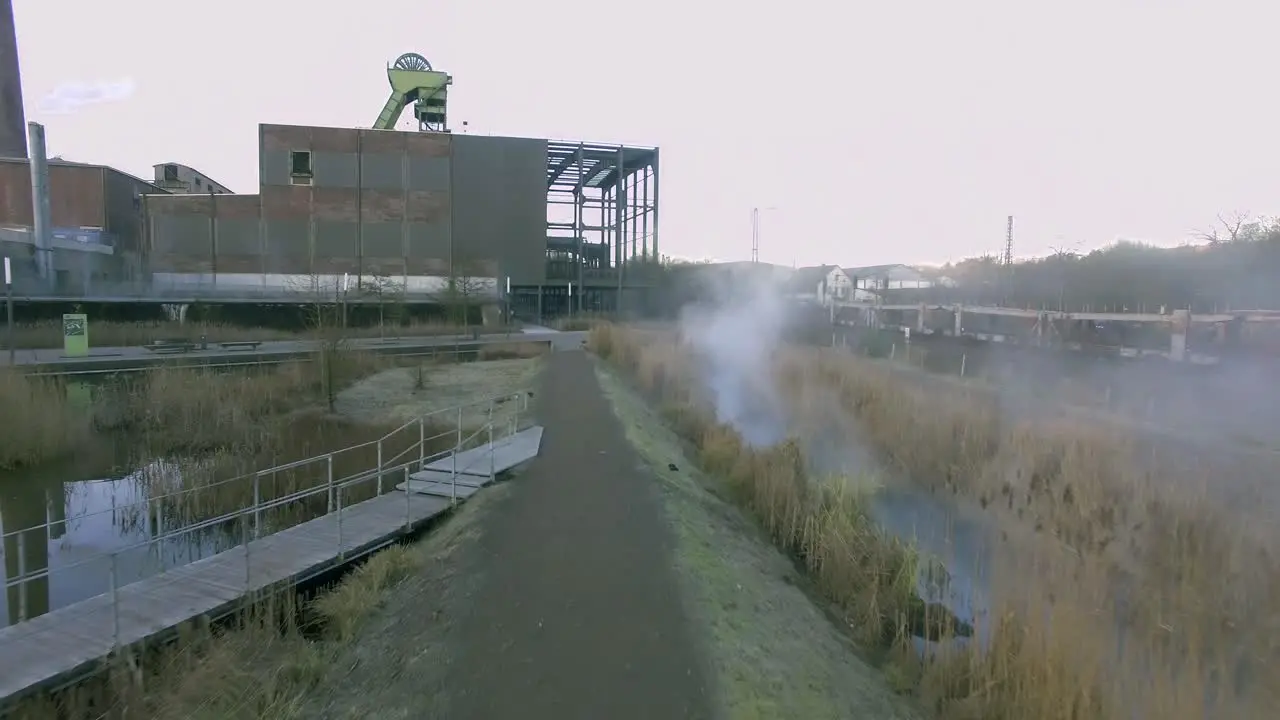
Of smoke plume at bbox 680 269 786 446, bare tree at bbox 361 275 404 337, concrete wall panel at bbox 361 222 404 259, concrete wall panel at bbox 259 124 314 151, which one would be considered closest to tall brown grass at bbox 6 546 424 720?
smoke plume at bbox 680 269 786 446

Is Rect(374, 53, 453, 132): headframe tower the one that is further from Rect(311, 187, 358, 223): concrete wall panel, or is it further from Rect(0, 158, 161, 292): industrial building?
Rect(0, 158, 161, 292): industrial building

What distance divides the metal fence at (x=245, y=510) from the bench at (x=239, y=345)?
1273 centimetres

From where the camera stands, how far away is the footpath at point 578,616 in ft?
16.0

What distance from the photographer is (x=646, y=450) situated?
Answer: 1225 cm

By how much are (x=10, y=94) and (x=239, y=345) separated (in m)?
27.6

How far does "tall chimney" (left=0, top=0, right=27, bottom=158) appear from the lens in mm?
40750

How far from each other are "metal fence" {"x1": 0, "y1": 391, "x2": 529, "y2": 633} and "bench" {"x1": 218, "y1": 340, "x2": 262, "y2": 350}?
1273cm

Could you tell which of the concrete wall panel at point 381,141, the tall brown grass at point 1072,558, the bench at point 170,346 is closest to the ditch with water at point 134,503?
the tall brown grass at point 1072,558

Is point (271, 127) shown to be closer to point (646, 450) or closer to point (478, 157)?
point (478, 157)

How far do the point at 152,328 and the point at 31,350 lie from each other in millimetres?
6731

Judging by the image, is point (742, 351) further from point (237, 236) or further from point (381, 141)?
point (237, 236)

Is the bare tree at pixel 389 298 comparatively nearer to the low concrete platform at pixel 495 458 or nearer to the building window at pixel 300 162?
the building window at pixel 300 162

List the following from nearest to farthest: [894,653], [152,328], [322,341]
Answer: [894,653]
[322,341]
[152,328]

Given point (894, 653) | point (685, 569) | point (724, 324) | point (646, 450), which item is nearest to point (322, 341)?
point (646, 450)
